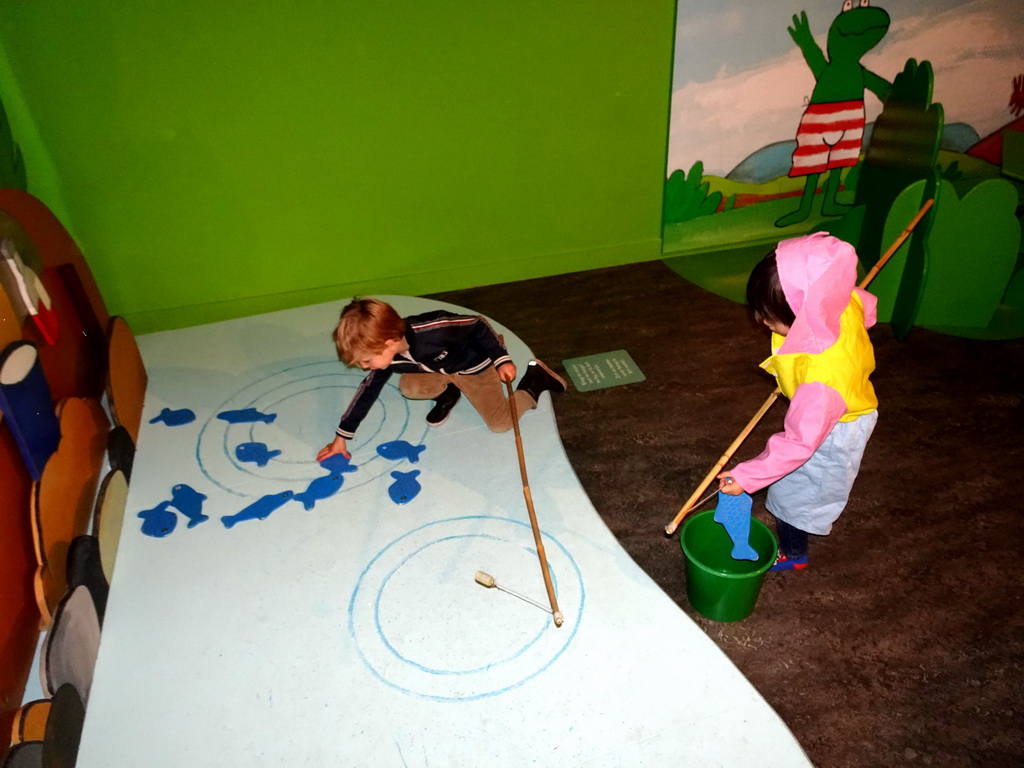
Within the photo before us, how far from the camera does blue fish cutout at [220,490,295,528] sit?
2139mm

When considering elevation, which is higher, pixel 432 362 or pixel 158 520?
pixel 432 362

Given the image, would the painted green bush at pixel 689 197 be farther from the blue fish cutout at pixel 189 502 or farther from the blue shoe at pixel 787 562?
the blue fish cutout at pixel 189 502

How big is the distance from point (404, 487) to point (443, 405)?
429mm

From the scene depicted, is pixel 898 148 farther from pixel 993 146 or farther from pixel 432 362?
pixel 432 362

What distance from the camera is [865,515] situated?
2248mm

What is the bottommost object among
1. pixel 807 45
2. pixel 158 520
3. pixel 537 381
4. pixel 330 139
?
pixel 158 520

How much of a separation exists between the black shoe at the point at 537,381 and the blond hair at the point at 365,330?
0.60 m

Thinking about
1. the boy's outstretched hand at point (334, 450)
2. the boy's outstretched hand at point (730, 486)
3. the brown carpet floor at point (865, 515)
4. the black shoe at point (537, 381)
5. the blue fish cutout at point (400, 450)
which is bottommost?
the brown carpet floor at point (865, 515)

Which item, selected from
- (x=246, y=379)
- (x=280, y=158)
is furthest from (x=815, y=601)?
(x=280, y=158)

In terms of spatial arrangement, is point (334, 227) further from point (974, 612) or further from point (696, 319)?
point (974, 612)

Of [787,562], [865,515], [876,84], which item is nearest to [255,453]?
[787,562]

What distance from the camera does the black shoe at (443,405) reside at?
8.18 ft

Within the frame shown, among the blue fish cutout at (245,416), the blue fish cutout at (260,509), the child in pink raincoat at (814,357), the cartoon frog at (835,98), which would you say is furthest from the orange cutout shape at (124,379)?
the cartoon frog at (835,98)

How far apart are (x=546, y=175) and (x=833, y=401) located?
226 cm
